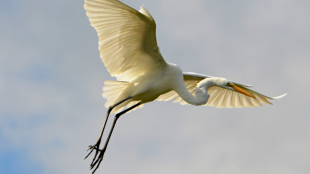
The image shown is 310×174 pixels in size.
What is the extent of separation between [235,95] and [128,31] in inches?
212

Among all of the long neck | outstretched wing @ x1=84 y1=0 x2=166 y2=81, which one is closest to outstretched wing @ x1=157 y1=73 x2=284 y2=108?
the long neck

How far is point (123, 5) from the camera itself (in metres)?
7.39

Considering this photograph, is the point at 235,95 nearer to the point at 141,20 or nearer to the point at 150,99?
the point at 150,99

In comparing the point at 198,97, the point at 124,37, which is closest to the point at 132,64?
the point at 124,37

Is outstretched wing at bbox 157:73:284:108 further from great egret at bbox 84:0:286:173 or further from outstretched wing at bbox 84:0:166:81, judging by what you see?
outstretched wing at bbox 84:0:166:81

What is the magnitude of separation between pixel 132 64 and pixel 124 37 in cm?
104

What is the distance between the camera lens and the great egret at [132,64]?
7.66 meters

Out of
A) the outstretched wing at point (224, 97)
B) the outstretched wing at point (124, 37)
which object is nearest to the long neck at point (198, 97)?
the outstretched wing at point (124, 37)

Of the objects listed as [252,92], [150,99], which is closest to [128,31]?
[150,99]

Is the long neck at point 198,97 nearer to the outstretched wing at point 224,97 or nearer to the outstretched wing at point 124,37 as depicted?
the outstretched wing at point 124,37

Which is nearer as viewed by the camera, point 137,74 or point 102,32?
point 102,32

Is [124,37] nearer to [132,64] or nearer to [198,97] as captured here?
[132,64]

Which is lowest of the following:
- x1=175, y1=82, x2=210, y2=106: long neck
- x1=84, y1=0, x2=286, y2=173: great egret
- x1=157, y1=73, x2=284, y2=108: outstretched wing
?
x1=157, y1=73, x2=284, y2=108: outstretched wing

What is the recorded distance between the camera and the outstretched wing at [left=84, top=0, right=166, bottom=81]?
7.57m
